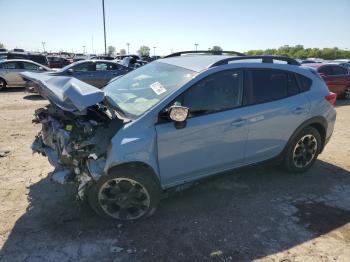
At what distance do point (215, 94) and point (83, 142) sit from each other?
5.30 ft

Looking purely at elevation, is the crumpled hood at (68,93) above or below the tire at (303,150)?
above

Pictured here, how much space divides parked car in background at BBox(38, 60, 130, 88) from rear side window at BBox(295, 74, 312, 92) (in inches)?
385

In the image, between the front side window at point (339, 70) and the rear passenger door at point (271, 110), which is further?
the front side window at point (339, 70)

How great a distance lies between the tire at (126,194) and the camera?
371 centimetres

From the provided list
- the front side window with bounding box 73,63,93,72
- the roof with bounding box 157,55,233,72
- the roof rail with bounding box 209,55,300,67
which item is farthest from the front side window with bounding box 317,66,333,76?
the roof with bounding box 157,55,233,72

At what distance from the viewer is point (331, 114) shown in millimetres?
5402

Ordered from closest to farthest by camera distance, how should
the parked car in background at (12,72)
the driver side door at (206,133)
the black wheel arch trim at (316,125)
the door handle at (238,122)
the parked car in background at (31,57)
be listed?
1. the driver side door at (206,133)
2. the door handle at (238,122)
3. the black wheel arch trim at (316,125)
4. the parked car in background at (12,72)
5. the parked car in background at (31,57)

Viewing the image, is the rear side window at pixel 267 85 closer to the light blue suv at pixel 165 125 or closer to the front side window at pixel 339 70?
the light blue suv at pixel 165 125

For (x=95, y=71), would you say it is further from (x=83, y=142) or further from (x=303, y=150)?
(x=83, y=142)

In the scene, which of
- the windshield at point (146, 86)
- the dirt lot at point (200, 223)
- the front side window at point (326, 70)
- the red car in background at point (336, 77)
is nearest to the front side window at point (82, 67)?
the red car in background at point (336, 77)

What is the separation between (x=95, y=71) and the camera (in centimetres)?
1428

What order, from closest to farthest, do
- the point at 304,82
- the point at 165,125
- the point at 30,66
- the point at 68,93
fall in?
the point at 68,93 < the point at 165,125 < the point at 304,82 < the point at 30,66

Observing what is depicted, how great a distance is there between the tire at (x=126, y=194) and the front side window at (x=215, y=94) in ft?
2.94

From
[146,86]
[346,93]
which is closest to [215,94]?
[146,86]
